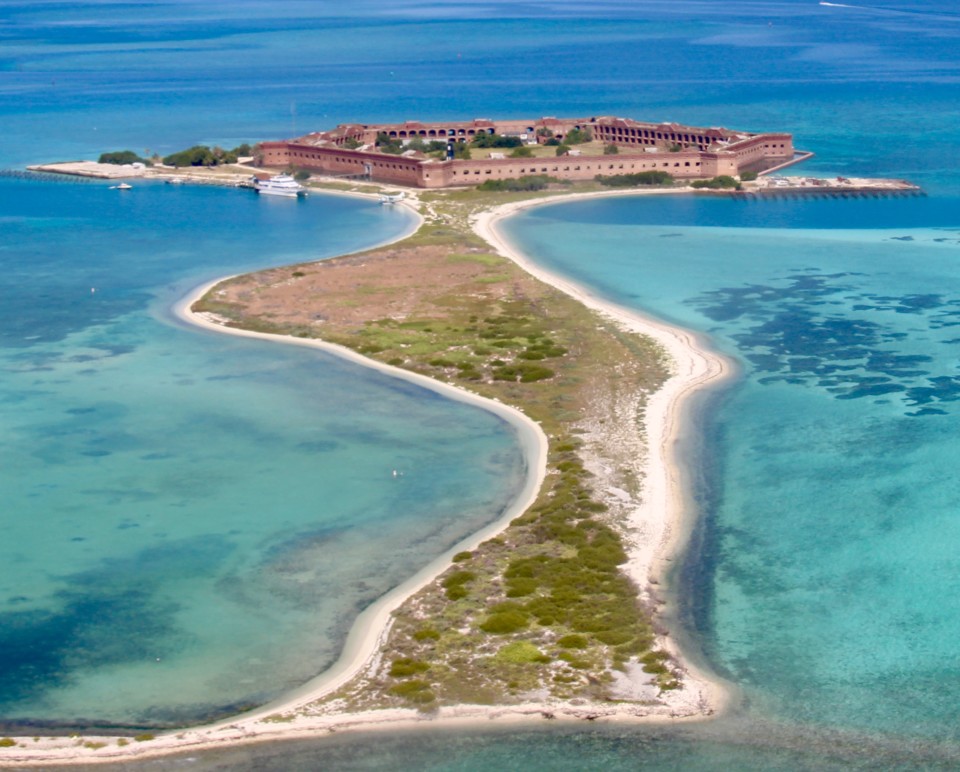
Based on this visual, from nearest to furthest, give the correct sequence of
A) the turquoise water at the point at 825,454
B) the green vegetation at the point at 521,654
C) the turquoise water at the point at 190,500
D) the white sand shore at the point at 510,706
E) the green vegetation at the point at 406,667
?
1. the white sand shore at the point at 510,706
2. the green vegetation at the point at 406,667
3. the green vegetation at the point at 521,654
4. the turquoise water at the point at 825,454
5. the turquoise water at the point at 190,500

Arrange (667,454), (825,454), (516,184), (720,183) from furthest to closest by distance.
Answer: (516,184), (720,183), (825,454), (667,454)

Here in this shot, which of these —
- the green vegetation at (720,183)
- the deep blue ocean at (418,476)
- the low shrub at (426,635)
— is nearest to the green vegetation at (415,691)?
the deep blue ocean at (418,476)

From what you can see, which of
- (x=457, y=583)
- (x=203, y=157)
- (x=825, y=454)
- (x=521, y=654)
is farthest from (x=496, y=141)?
(x=521, y=654)

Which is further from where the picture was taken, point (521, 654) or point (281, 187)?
point (281, 187)

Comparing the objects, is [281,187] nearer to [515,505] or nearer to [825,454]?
[825,454]

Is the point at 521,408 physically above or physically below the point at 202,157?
below

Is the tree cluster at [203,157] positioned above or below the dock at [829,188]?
above

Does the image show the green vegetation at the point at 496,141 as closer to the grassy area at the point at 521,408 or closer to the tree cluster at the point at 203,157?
the tree cluster at the point at 203,157

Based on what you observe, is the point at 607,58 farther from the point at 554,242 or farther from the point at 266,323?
the point at 266,323
